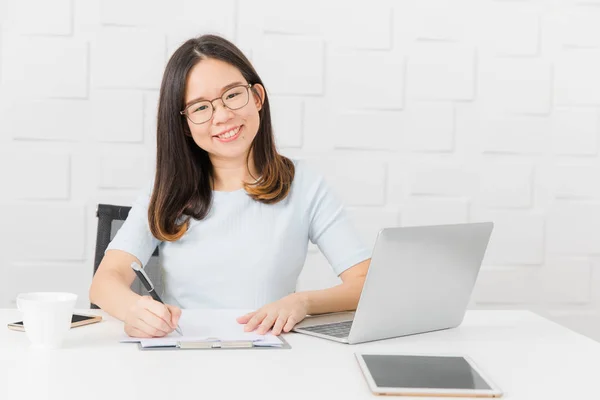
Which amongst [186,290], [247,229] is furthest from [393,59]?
[186,290]

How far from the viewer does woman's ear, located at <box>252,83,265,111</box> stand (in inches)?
76.6

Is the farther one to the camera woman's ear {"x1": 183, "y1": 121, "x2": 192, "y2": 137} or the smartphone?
woman's ear {"x1": 183, "y1": 121, "x2": 192, "y2": 137}

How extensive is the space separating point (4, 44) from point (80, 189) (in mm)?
541

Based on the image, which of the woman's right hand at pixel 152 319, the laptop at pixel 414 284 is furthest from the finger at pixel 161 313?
the laptop at pixel 414 284

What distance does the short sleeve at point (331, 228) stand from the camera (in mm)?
1894

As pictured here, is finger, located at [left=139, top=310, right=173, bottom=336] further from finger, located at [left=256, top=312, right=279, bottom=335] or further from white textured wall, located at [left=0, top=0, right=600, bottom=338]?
white textured wall, located at [left=0, top=0, right=600, bottom=338]

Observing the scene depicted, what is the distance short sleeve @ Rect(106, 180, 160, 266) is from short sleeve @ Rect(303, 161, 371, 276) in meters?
0.40

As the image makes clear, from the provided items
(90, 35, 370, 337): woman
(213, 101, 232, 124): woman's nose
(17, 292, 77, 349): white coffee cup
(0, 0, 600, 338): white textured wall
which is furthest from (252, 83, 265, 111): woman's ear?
(17, 292, 77, 349): white coffee cup

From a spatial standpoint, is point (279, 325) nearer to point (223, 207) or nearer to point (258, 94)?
point (223, 207)

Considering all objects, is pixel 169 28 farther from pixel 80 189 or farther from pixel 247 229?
pixel 247 229

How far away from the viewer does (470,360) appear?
1.23m

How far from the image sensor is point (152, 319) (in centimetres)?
135

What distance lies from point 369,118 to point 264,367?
163 cm

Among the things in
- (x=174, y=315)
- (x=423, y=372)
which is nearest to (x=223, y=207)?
(x=174, y=315)
